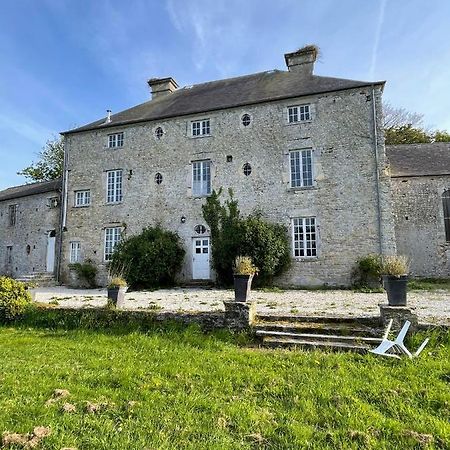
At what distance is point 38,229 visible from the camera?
2019cm

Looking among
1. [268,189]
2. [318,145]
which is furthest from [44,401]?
[318,145]

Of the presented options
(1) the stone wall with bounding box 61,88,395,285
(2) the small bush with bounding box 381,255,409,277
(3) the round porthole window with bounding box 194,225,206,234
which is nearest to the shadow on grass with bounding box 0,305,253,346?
(2) the small bush with bounding box 381,255,409,277

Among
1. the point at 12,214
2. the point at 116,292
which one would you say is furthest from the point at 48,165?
the point at 116,292

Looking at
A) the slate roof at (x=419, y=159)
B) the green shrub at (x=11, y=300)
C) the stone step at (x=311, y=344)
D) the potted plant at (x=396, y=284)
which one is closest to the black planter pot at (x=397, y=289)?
the potted plant at (x=396, y=284)

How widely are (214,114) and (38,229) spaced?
1226 cm

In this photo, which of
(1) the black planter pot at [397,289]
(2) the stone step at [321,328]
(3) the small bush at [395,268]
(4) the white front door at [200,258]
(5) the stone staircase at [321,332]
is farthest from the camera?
(4) the white front door at [200,258]

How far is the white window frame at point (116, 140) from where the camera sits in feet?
61.2

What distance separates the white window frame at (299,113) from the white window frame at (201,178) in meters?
4.38

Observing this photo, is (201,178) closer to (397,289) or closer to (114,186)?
(114,186)

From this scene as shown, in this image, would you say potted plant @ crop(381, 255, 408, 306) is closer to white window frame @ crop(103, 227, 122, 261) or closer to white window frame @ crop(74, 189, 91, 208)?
white window frame @ crop(103, 227, 122, 261)

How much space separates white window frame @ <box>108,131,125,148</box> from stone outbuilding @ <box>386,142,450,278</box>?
1408cm

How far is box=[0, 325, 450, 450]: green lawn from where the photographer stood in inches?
116

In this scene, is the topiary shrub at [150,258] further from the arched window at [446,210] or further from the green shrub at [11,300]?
the arched window at [446,210]

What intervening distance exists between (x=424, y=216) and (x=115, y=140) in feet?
52.9
